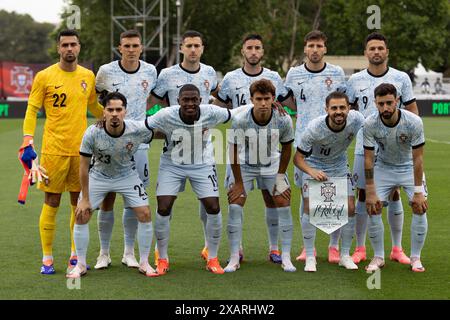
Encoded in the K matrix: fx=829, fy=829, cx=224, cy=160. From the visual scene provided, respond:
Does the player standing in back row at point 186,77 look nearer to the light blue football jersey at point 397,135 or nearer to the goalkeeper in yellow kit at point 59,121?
the goalkeeper in yellow kit at point 59,121

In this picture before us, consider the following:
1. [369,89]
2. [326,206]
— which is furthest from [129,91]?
[369,89]

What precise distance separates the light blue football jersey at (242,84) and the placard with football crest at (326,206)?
1.18 metres

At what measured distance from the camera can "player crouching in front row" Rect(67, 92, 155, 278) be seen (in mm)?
7617

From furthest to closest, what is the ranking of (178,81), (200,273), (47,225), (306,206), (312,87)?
(312,87), (178,81), (306,206), (47,225), (200,273)

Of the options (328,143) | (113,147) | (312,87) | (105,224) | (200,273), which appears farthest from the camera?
(312,87)

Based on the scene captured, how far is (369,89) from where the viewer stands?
835cm

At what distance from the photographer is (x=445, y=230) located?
9977 millimetres

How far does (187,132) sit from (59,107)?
1.27 metres

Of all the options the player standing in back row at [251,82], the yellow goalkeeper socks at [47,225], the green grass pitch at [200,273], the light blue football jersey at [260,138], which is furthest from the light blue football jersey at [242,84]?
the yellow goalkeeper socks at [47,225]

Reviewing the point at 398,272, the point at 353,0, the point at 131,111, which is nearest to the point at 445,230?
the point at 398,272

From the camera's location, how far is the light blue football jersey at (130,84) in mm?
8320

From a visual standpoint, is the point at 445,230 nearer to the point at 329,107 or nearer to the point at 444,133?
the point at 329,107

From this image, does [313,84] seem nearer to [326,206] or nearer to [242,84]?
[242,84]

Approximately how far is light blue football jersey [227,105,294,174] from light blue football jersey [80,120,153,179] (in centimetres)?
85
